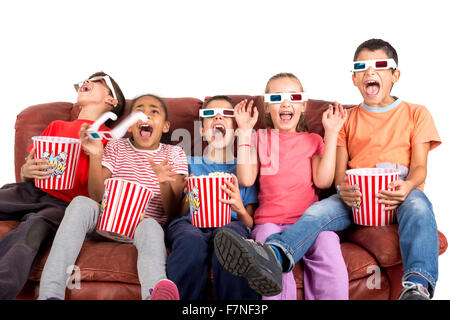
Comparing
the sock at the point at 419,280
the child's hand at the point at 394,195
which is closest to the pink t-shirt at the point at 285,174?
the child's hand at the point at 394,195

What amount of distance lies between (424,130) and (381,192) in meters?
0.55

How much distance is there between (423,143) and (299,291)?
104 centimetres

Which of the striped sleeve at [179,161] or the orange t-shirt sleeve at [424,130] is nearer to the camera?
the orange t-shirt sleeve at [424,130]

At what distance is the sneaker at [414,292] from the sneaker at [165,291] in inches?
35.1

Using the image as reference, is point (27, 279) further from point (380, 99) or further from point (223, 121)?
point (380, 99)

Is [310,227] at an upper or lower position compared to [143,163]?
lower

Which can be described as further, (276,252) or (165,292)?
(276,252)

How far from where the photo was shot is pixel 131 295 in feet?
6.89

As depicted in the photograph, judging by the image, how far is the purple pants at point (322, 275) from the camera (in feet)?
6.54

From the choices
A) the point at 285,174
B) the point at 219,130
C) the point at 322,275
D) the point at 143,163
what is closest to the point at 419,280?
the point at 322,275

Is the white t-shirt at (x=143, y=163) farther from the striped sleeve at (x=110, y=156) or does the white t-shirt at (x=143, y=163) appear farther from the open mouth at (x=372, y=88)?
the open mouth at (x=372, y=88)

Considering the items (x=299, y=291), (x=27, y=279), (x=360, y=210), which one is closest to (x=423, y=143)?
(x=360, y=210)

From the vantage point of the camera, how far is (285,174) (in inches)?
97.5

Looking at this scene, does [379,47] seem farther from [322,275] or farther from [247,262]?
[247,262]
